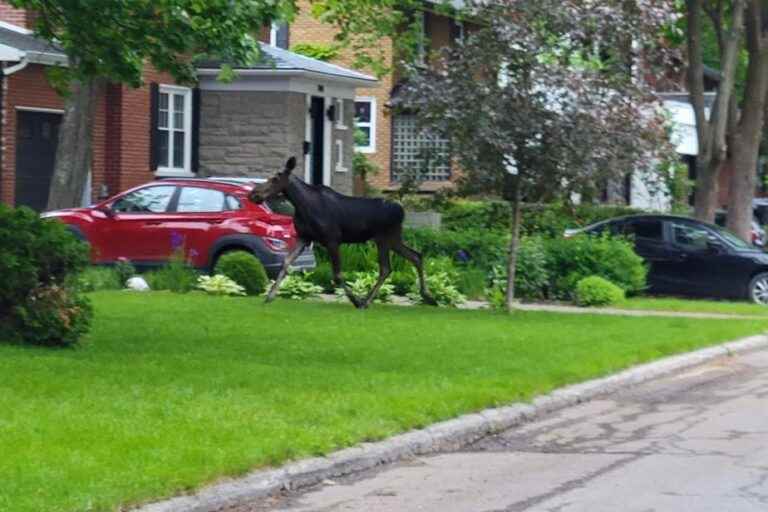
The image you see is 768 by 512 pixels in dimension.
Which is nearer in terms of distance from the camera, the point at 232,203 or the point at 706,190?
the point at 232,203

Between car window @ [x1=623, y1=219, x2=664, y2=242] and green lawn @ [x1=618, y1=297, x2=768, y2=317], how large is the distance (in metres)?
1.74

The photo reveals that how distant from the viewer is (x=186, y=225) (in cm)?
2333

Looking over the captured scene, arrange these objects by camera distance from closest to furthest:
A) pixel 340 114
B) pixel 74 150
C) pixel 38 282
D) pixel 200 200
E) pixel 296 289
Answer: pixel 38 282
pixel 296 289
pixel 200 200
pixel 74 150
pixel 340 114

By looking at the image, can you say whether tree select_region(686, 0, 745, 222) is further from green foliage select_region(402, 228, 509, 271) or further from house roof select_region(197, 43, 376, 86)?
house roof select_region(197, 43, 376, 86)

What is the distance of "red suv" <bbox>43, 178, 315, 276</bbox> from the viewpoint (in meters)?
22.8

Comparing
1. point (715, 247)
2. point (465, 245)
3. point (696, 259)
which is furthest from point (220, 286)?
point (715, 247)

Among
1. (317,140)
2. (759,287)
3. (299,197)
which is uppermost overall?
(317,140)

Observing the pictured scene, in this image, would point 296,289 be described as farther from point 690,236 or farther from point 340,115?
point 340,115

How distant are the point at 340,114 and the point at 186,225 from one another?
34.7 feet

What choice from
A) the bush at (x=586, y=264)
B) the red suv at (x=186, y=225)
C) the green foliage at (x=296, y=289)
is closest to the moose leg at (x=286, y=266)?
the green foliage at (x=296, y=289)

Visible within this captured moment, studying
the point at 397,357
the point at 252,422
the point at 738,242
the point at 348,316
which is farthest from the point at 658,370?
the point at 738,242

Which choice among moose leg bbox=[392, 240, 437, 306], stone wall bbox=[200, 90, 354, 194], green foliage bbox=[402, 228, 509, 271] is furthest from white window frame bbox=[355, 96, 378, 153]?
moose leg bbox=[392, 240, 437, 306]

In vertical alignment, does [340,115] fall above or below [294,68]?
below

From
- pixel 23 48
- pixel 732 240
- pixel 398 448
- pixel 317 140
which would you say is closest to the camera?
pixel 398 448
